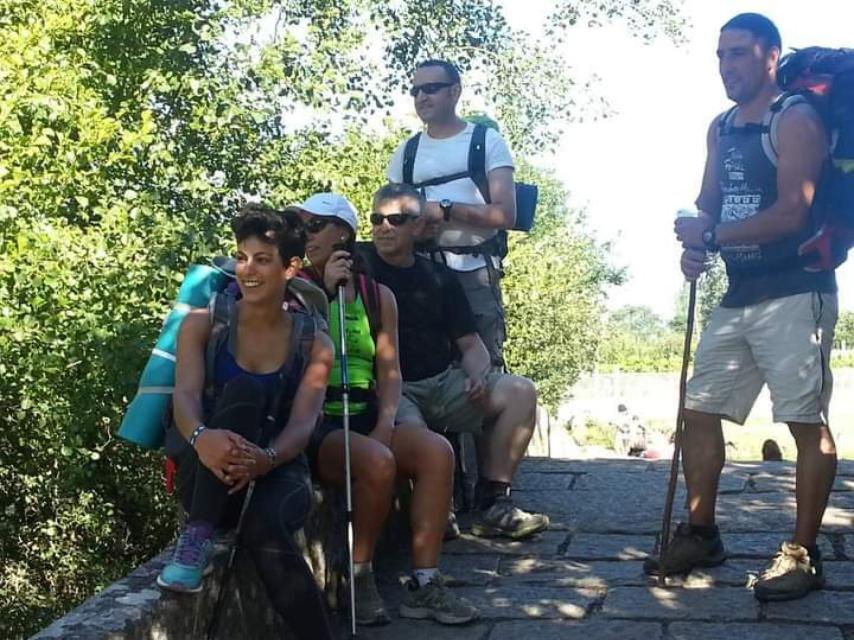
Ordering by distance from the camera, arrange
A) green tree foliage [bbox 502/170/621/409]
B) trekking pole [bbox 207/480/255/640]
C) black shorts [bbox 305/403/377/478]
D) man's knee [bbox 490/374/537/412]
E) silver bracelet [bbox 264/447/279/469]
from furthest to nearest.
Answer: green tree foliage [bbox 502/170/621/409], man's knee [bbox 490/374/537/412], black shorts [bbox 305/403/377/478], silver bracelet [bbox 264/447/279/469], trekking pole [bbox 207/480/255/640]

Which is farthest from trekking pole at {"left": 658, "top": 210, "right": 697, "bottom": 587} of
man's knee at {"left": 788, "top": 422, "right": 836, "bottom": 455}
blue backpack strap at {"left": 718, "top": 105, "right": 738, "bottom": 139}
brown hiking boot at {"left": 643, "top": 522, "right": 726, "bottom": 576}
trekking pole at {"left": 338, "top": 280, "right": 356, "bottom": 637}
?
trekking pole at {"left": 338, "top": 280, "right": 356, "bottom": 637}

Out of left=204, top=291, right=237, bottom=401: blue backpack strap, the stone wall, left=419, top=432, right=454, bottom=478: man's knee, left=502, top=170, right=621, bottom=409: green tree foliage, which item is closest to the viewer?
the stone wall

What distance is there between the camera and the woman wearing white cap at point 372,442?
400 cm

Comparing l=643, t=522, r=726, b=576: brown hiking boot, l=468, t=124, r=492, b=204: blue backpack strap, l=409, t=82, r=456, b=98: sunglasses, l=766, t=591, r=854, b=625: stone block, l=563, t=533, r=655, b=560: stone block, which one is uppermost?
l=409, t=82, r=456, b=98: sunglasses

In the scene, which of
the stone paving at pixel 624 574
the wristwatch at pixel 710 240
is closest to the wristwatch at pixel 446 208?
the wristwatch at pixel 710 240

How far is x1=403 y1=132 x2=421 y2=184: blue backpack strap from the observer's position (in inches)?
211

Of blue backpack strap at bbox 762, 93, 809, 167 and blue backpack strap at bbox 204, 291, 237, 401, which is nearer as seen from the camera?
blue backpack strap at bbox 204, 291, 237, 401

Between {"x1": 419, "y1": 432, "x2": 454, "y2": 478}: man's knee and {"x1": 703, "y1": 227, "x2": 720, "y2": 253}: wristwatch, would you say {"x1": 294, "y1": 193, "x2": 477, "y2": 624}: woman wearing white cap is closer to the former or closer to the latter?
{"x1": 419, "y1": 432, "x2": 454, "y2": 478}: man's knee

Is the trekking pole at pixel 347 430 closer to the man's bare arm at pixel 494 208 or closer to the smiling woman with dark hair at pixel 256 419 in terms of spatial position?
the smiling woman with dark hair at pixel 256 419

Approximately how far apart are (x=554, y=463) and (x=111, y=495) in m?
6.07

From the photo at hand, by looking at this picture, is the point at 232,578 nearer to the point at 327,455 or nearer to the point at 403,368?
the point at 327,455

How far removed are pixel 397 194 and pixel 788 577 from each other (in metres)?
2.10

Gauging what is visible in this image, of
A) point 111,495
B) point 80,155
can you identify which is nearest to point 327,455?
point 80,155

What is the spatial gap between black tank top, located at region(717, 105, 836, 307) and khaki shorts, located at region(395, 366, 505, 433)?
3.96 ft
